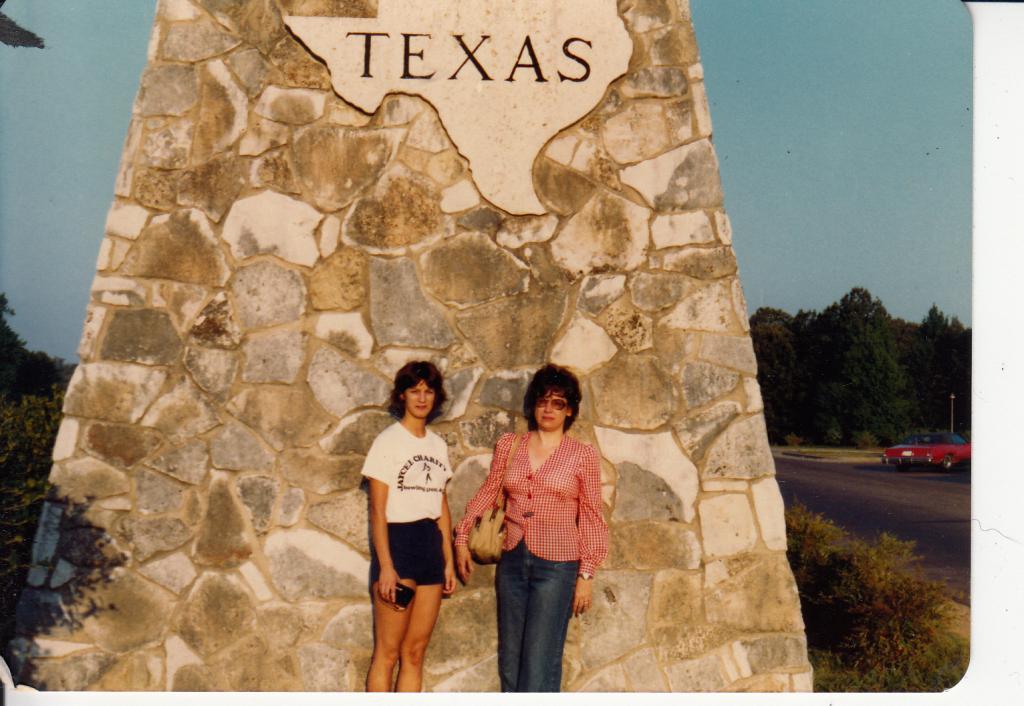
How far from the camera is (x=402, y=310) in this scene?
4090mm

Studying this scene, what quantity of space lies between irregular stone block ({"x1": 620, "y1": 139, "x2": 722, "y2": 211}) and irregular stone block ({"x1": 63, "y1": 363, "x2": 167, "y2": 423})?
8.26ft

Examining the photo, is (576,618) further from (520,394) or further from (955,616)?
(955,616)

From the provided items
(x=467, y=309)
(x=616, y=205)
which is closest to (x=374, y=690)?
(x=467, y=309)

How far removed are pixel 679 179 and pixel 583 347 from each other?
37.5 inches

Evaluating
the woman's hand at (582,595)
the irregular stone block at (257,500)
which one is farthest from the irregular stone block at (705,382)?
the irregular stone block at (257,500)

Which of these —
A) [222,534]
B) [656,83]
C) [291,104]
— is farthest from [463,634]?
[656,83]

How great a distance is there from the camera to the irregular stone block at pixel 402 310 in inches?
161

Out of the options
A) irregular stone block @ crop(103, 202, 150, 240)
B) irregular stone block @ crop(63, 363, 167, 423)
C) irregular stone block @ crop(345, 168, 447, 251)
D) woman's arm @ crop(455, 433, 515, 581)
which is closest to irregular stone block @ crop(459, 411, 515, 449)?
woman's arm @ crop(455, 433, 515, 581)

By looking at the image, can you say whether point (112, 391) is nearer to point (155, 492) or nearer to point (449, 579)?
point (155, 492)

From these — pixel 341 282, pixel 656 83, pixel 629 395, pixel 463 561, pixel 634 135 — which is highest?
pixel 656 83

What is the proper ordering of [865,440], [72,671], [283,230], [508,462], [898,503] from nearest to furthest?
1. [508,462]
2. [72,671]
3. [283,230]
4. [865,440]
5. [898,503]

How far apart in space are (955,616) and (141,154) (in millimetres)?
5415

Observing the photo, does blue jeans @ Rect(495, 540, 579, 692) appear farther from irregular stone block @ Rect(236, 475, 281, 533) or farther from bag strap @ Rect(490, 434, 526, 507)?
irregular stone block @ Rect(236, 475, 281, 533)

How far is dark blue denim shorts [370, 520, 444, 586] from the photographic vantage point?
3.71 metres
